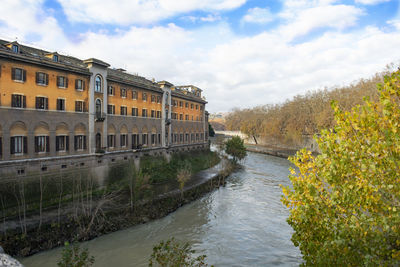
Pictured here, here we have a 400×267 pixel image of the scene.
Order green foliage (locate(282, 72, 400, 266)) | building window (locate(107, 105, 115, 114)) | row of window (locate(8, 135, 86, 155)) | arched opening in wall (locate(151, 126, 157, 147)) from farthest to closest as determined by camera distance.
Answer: arched opening in wall (locate(151, 126, 157, 147)) → building window (locate(107, 105, 115, 114)) → row of window (locate(8, 135, 86, 155)) → green foliage (locate(282, 72, 400, 266))

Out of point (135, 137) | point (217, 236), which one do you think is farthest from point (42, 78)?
point (217, 236)

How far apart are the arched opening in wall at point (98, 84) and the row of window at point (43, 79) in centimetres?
163

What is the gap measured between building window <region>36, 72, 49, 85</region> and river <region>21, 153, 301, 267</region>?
17.4 metres

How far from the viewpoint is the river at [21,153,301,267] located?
1273cm

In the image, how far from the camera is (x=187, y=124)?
4972 cm

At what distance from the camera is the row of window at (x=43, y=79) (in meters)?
21.6

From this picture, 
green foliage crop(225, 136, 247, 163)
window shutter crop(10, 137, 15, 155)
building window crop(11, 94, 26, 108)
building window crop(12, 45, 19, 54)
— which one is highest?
building window crop(12, 45, 19, 54)

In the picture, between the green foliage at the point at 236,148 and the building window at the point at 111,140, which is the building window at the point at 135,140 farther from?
the green foliage at the point at 236,148

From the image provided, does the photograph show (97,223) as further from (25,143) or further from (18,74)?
(18,74)

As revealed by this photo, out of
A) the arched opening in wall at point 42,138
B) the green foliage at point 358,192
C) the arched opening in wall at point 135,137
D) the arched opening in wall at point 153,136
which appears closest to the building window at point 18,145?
the arched opening in wall at point 42,138

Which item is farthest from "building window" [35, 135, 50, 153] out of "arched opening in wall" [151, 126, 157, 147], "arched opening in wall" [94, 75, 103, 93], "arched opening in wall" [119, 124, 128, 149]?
"arched opening in wall" [151, 126, 157, 147]

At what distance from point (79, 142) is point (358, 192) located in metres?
27.8

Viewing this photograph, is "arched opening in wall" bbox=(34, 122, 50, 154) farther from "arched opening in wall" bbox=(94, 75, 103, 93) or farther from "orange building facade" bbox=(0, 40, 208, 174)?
"arched opening in wall" bbox=(94, 75, 103, 93)

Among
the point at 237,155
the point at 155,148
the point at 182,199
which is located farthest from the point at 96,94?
the point at 237,155
